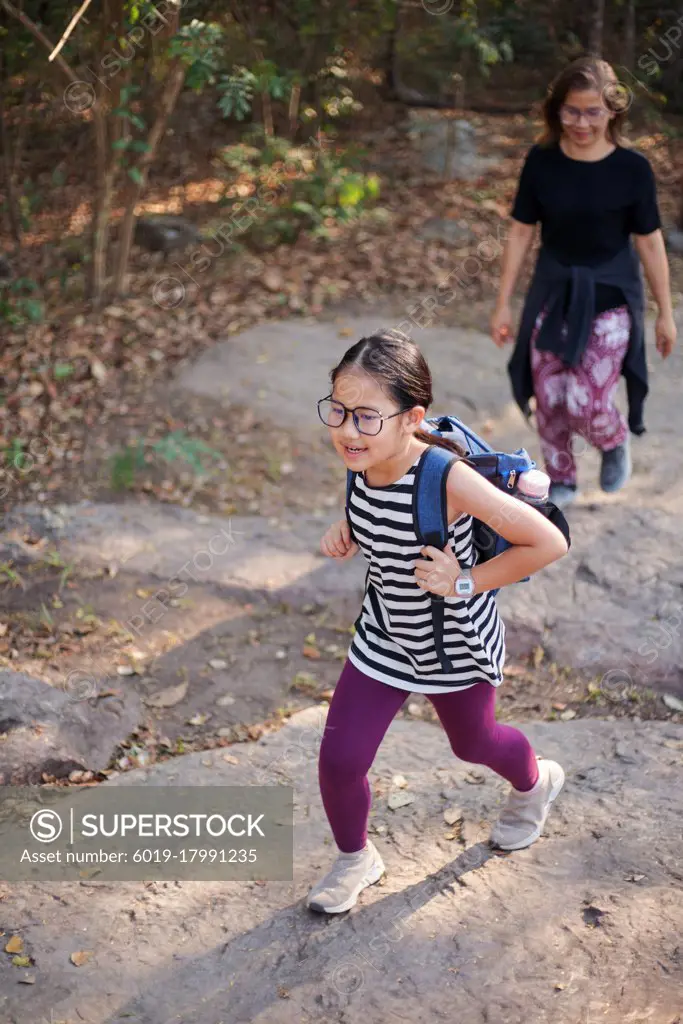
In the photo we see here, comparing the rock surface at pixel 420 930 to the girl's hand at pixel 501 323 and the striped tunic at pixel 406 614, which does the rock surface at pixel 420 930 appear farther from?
the girl's hand at pixel 501 323

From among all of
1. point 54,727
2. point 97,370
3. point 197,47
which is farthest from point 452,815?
point 97,370

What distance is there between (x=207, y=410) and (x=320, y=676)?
2.29m

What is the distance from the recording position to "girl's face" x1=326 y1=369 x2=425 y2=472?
216cm

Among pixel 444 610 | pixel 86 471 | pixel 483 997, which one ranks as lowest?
pixel 86 471

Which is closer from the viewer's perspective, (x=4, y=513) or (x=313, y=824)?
(x=313, y=824)

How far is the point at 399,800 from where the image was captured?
10.2 ft

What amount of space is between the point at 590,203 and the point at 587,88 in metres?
0.41

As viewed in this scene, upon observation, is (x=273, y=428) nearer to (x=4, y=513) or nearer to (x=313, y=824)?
(x=4, y=513)

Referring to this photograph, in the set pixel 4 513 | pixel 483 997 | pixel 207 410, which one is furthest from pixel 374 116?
pixel 483 997

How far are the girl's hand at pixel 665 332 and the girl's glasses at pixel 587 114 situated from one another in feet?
2.66

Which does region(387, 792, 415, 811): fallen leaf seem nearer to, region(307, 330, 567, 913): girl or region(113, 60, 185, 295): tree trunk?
region(307, 330, 567, 913): girl

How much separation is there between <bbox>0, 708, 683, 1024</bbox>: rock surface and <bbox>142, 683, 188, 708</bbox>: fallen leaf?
29.1 inches

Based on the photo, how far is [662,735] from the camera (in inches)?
130

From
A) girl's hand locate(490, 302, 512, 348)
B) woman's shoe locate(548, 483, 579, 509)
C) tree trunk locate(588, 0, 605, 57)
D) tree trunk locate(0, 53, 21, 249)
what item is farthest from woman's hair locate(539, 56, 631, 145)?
tree trunk locate(588, 0, 605, 57)
